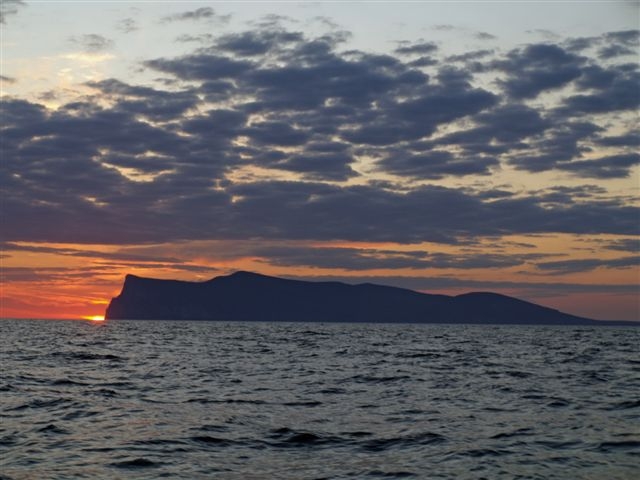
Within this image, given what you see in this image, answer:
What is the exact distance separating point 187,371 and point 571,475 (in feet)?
99.7

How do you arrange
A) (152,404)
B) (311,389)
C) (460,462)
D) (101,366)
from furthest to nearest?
(101,366)
(311,389)
(152,404)
(460,462)

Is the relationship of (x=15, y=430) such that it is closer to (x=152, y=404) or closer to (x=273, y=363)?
(x=152, y=404)

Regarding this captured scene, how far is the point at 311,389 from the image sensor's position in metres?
34.0

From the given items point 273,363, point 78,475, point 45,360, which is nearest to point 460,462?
point 78,475

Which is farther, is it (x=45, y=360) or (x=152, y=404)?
(x=45, y=360)

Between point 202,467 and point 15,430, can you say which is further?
point 15,430

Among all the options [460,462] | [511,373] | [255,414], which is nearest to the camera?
[460,462]

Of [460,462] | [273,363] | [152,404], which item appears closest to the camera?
[460,462]

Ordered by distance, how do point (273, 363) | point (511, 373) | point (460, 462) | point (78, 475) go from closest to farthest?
point (78, 475), point (460, 462), point (511, 373), point (273, 363)

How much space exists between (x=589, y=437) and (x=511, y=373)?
2184 cm

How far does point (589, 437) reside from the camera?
72.2 feet

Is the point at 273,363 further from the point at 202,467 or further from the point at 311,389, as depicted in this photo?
the point at 202,467

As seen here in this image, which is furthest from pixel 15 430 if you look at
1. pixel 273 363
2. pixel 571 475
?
pixel 273 363

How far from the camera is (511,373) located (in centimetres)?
4350
